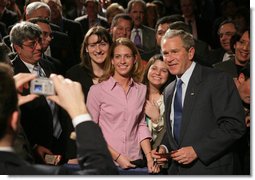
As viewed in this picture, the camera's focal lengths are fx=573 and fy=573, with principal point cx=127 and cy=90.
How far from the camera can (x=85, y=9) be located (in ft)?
12.5

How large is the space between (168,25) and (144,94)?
2.57ft

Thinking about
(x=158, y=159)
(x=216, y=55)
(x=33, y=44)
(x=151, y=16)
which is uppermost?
(x=151, y=16)

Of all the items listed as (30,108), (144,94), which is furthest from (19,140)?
(144,94)

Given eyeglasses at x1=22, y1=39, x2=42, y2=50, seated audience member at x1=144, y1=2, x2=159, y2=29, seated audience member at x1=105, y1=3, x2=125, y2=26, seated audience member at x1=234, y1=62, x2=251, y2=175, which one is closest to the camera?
seated audience member at x1=234, y1=62, x2=251, y2=175

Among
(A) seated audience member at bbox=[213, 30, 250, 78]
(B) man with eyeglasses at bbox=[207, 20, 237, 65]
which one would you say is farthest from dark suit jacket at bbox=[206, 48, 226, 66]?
(A) seated audience member at bbox=[213, 30, 250, 78]

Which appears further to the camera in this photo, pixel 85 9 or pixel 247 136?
pixel 85 9

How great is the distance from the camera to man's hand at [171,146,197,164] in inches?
83.0

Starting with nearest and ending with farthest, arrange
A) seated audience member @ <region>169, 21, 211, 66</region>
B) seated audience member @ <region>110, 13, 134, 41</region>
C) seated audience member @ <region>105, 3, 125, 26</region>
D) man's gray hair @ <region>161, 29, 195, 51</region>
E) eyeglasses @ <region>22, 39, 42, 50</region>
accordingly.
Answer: man's gray hair @ <region>161, 29, 195, 51</region> < eyeglasses @ <region>22, 39, 42, 50</region> < seated audience member @ <region>169, 21, 211, 66</region> < seated audience member @ <region>110, 13, 134, 41</region> < seated audience member @ <region>105, 3, 125, 26</region>

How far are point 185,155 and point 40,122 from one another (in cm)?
67

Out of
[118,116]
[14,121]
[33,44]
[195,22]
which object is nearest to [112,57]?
[118,116]

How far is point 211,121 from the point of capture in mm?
2119

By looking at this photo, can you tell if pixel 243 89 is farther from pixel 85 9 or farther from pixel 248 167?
pixel 85 9

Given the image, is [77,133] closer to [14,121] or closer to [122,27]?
[14,121]

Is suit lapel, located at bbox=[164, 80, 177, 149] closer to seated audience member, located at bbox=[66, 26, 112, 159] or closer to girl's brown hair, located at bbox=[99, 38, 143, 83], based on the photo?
girl's brown hair, located at bbox=[99, 38, 143, 83]
